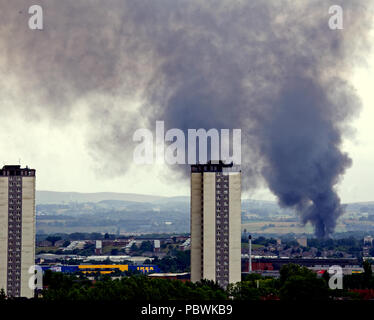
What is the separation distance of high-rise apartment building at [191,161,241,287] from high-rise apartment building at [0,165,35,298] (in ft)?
41.8

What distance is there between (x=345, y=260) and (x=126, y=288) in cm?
9941

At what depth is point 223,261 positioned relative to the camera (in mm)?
82312

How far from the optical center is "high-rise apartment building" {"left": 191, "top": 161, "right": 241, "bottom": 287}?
82.2 m

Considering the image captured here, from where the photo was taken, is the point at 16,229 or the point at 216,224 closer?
the point at 216,224

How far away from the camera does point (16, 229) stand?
85.0 meters

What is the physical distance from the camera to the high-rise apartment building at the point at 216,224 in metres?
82.2

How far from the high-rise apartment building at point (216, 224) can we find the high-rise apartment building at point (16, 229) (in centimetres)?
1275

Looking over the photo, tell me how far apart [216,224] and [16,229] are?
15.6m

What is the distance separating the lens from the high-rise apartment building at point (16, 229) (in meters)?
84.2

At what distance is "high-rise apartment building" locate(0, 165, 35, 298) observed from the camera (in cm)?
8416
